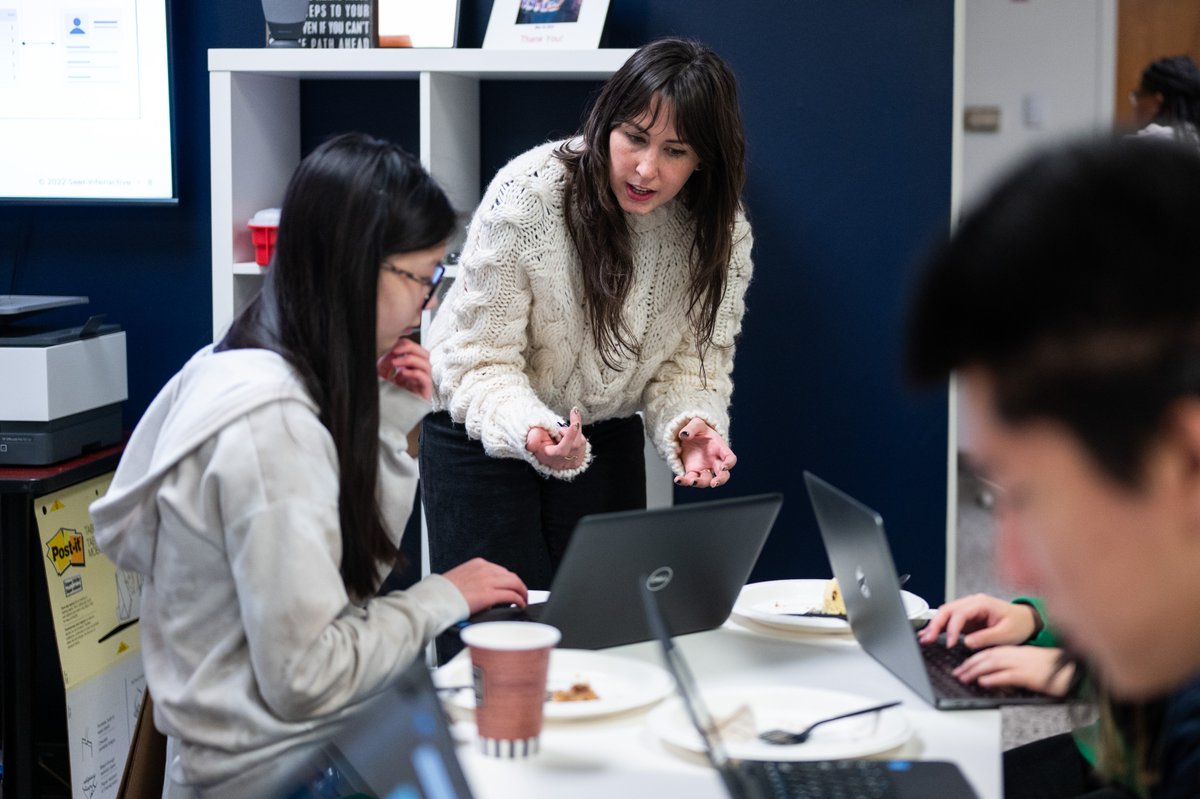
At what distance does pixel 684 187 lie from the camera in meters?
2.40

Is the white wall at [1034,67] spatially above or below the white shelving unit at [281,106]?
above

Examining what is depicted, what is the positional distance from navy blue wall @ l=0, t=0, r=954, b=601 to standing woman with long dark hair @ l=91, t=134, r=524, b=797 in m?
1.61

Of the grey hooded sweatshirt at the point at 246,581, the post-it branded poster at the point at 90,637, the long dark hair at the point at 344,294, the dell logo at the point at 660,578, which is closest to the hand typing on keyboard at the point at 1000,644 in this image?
the dell logo at the point at 660,578

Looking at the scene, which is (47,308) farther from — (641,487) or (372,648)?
(372,648)

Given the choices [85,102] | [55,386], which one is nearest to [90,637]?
[55,386]

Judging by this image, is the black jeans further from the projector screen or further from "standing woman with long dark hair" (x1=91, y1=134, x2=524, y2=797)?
the projector screen

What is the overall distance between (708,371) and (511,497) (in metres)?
0.45

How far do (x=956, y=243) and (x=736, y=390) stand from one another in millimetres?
2392

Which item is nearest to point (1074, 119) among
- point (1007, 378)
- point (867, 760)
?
point (867, 760)

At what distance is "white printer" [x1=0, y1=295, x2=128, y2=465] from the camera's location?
2686mm

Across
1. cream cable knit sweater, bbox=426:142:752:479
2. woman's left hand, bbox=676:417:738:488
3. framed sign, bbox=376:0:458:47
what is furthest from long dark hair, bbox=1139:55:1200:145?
woman's left hand, bbox=676:417:738:488

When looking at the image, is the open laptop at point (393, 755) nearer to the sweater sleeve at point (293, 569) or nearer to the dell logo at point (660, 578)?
the sweater sleeve at point (293, 569)

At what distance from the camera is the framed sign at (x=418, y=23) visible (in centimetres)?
296

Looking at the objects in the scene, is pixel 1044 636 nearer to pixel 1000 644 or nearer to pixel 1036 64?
pixel 1000 644
